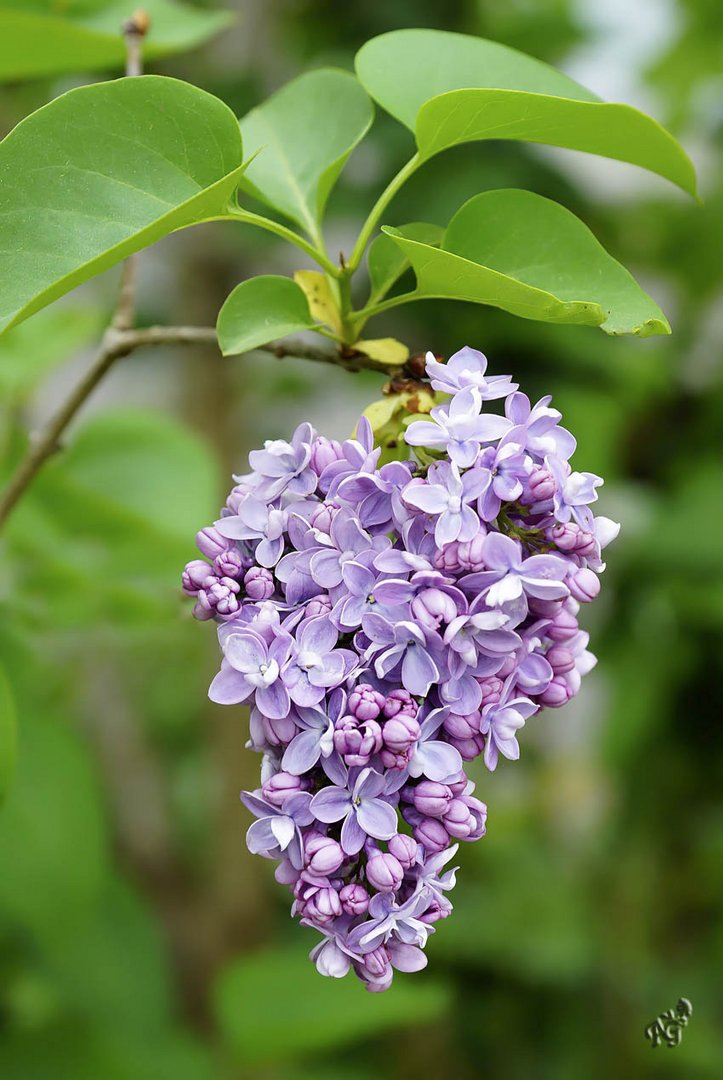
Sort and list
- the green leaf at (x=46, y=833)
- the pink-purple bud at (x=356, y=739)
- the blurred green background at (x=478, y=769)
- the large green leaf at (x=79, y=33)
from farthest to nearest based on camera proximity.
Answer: the blurred green background at (x=478, y=769), the green leaf at (x=46, y=833), the large green leaf at (x=79, y=33), the pink-purple bud at (x=356, y=739)

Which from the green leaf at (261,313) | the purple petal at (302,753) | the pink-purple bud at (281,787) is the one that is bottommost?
the pink-purple bud at (281,787)

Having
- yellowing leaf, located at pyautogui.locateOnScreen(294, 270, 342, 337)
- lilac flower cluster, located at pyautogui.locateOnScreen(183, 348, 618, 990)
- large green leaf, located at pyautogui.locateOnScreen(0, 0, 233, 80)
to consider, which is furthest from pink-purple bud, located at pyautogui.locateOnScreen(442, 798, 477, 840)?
large green leaf, located at pyautogui.locateOnScreen(0, 0, 233, 80)

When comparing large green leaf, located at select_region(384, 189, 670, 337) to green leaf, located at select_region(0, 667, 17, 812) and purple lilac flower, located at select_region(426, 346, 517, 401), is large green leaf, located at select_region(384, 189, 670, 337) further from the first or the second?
green leaf, located at select_region(0, 667, 17, 812)

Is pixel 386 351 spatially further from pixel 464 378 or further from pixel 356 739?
pixel 356 739

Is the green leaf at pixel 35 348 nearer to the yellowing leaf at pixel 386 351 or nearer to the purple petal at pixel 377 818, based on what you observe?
the yellowing leaf at pixel 386 351

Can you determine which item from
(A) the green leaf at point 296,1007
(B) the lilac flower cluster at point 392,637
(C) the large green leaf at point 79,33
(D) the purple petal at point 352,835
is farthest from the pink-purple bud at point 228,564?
(A) the green leaf at point 296,1007

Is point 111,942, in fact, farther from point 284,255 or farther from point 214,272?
point 284,255

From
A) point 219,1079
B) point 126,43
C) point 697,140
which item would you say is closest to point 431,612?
point 126,43
